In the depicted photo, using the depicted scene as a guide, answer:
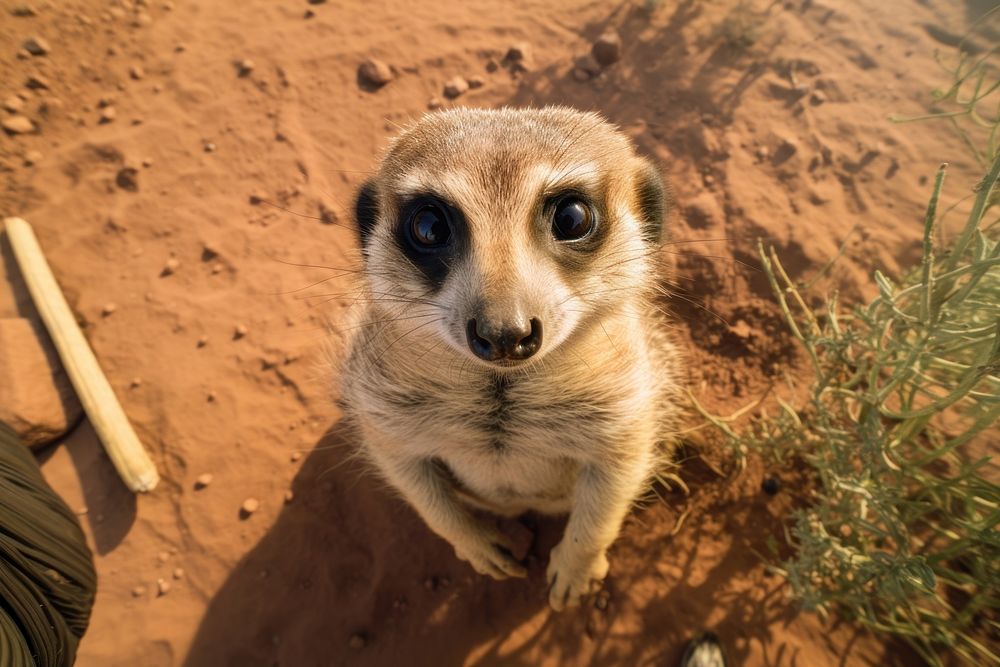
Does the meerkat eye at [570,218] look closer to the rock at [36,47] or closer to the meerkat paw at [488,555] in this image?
the meerkat paw at [488,555]

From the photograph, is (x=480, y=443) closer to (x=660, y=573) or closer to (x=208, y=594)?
(x=660, y=573)

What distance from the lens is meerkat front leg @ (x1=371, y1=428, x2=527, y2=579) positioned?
2.10m

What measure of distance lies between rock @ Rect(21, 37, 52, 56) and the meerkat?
4415 mm

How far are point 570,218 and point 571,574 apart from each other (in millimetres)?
1491

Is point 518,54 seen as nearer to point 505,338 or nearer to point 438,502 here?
point 438,502

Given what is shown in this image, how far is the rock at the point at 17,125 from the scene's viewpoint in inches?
155

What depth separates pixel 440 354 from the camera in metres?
1.67

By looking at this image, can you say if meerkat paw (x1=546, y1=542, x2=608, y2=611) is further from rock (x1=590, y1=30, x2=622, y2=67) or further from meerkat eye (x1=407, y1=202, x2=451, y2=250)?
rock (x1=590, y1=30, x2=622, y2=67)

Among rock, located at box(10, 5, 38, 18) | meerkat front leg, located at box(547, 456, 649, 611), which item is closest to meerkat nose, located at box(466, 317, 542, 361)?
meerkat front leg, located at box(547, 456, 649, 611)

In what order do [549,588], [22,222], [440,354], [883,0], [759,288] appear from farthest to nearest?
[883,0]
[22,222]
[759,288]
[549,588]
[440,354]

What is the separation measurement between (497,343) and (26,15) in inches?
234

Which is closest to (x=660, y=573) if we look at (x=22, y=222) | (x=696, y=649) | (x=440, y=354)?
(x=696, y=649)

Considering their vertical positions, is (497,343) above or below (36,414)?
above

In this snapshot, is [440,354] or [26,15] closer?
[440,354]
